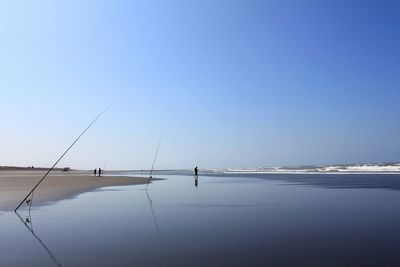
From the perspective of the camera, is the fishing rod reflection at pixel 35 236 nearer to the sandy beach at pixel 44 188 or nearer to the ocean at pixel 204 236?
the ocean at pixel 204 236

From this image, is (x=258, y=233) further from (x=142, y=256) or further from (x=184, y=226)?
(x=142, y=256)

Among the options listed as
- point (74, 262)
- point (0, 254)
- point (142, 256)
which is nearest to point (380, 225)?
point (142, 256)

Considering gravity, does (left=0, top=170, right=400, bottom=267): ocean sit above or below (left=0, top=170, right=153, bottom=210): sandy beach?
below

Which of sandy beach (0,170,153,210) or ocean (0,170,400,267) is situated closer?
ocean (0,170,400,267)

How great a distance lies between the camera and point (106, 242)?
849 cm

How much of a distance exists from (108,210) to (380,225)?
32.6 feet

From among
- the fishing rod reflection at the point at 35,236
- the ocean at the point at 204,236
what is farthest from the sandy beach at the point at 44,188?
the ocean at the point at 204,236

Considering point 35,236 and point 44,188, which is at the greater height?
point 44,188

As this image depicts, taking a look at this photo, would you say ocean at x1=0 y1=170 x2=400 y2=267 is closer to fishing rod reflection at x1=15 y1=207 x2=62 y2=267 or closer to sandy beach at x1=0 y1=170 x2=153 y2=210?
fishing rod reflection at x1=15 y1=207 x2=62 y2=267

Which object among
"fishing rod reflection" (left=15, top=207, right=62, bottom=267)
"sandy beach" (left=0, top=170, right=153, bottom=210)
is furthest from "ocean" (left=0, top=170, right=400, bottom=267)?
"sandy beach" (left=0, top=170, right=153, bottom=210)

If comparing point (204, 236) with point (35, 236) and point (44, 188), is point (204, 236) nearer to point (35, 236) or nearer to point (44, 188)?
point (35, 236)

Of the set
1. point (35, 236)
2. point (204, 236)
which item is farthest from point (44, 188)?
point (204, 236)

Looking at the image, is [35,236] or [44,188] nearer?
[35,236]

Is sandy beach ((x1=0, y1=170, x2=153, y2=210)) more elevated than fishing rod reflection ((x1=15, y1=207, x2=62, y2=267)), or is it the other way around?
sandy beach ((x1=0, y1=170, x2=153, y2=210))
